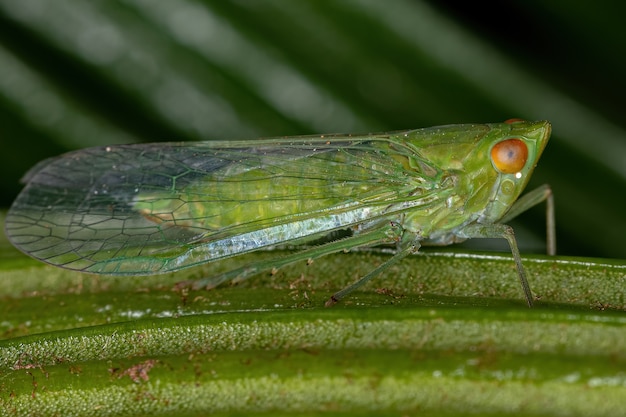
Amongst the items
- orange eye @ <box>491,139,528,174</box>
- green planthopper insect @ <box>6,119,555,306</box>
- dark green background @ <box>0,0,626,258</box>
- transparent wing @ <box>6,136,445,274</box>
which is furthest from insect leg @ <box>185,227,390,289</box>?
dark green background @ <box>0,0,626,258</box>

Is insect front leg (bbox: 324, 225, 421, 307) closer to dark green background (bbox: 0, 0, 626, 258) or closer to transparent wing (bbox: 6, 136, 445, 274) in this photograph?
transparent wing (bbox: 6, 136, 445, 274)

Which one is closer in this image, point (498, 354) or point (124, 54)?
point (498, 354)

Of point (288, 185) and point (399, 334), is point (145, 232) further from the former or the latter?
point (399, 334)

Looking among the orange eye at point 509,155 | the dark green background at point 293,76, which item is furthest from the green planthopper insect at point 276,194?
the dark green background at point 293,76

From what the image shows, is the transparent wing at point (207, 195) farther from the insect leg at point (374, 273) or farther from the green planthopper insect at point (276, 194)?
the insect leg at point (374, 273)

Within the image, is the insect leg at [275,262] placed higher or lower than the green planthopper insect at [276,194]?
lower

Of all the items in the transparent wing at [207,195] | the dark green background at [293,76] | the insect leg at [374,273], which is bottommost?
the insect leg at [374,273]

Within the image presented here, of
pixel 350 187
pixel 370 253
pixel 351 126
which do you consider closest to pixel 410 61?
pixel 351 126

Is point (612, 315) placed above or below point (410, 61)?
below
